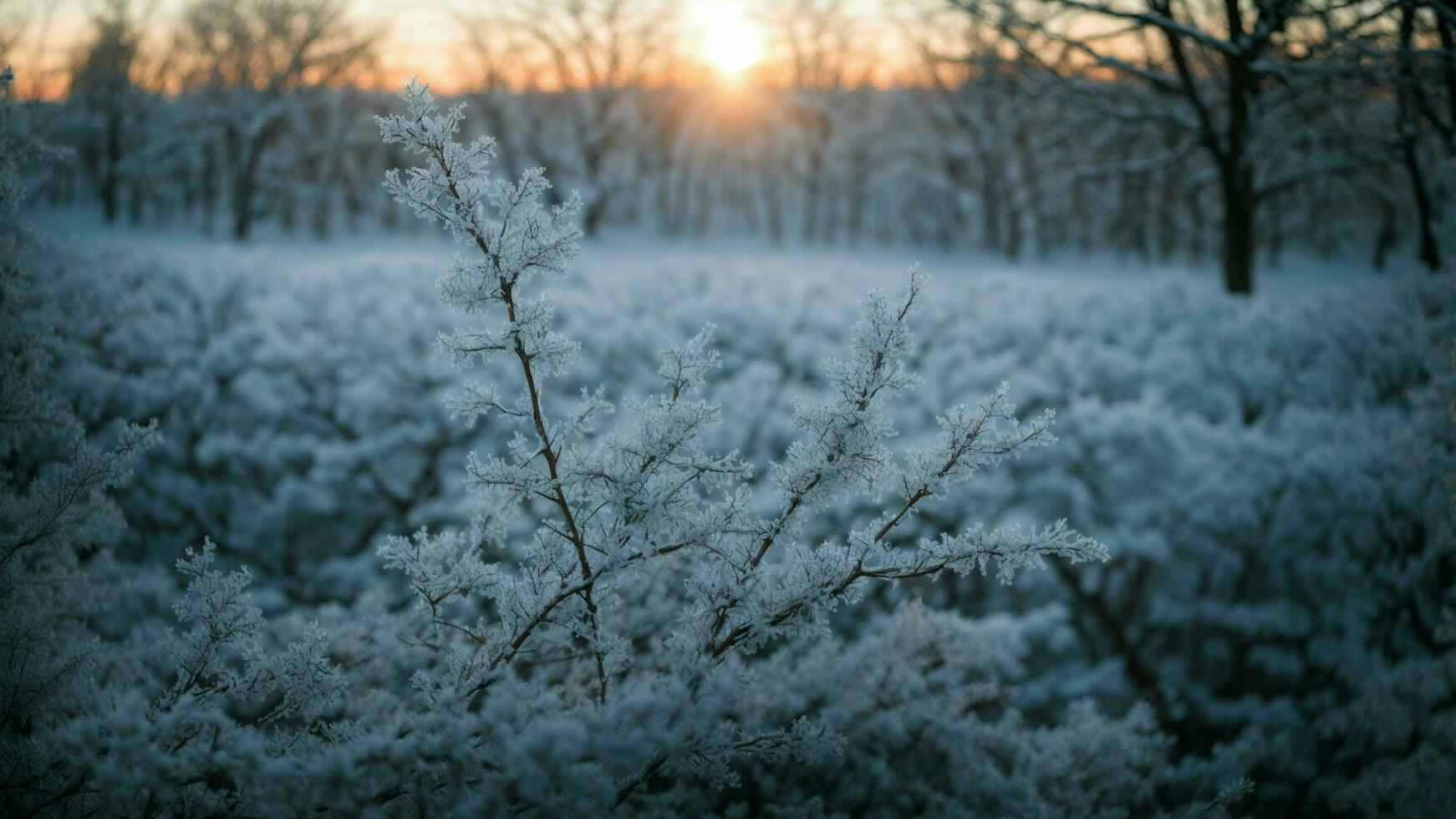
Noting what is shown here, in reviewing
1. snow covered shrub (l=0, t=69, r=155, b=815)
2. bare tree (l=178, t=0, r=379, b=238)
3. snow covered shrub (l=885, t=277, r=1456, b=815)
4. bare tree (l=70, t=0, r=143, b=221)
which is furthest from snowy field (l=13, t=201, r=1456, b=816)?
bare tree (l=178, t=0, r=379, b=238)

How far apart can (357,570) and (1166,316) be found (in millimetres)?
6205

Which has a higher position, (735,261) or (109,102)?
(109,102)

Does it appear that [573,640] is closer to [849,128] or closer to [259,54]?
[259,54]

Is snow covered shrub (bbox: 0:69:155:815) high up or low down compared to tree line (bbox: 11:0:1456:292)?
down

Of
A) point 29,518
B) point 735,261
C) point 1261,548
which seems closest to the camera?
point 29,518

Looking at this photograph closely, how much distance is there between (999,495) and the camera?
4.63m

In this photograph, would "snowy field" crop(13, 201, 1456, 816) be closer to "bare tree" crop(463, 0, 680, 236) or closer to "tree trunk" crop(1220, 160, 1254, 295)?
"tree trunk" crop(1220, 160, 1254, 295)

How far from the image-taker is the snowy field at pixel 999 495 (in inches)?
98.7

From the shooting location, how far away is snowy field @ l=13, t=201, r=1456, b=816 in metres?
2.51

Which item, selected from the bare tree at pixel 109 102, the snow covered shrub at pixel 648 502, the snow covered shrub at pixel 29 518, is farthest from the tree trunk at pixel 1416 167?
the bare tree at pixel 109 102

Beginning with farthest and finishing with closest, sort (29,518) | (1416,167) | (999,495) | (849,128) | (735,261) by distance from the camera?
(849,128)
(735,261)
(1416,167)
(999,495)
(29,518)

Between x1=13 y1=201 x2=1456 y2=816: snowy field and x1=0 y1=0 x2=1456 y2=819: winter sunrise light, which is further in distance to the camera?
x1=13 y1=201 x2=1456 y2=816: snowy field

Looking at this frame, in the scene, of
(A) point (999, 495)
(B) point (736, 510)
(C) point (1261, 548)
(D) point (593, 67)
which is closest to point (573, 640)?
(B) point (736, 510)

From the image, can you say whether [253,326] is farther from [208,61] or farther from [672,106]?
[672,106]
